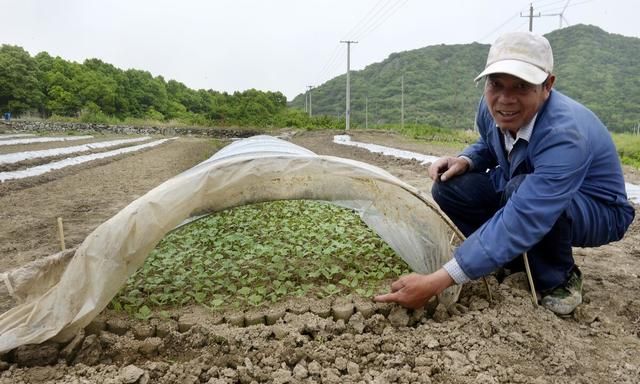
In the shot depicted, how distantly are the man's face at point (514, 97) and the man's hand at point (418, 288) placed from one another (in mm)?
803

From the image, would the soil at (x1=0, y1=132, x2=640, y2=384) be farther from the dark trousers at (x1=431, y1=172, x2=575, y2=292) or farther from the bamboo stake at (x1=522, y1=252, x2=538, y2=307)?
the dark trousers at (x1=431, y1=172, x2=575, y2=292)

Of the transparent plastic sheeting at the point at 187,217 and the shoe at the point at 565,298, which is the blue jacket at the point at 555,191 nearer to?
the shoe at the point at 565,298

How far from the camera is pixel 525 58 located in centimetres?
198

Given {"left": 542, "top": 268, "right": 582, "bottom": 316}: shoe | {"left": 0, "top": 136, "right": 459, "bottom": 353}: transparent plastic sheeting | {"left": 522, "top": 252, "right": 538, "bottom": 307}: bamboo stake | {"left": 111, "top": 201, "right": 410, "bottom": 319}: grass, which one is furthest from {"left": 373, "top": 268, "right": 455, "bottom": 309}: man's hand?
{"left": 542, "top": 268, "right": 582, "bottom": 316}: shoe

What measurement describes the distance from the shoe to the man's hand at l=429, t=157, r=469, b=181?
0.87 m

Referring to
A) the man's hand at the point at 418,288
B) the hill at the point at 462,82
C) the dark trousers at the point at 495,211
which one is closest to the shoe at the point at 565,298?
the dark trousers at the point at 495,211

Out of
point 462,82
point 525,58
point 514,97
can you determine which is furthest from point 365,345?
point 462,82

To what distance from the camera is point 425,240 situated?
2566 millimetres

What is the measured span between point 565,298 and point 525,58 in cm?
134

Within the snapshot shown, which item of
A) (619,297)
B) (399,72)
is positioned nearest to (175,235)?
(619,297)

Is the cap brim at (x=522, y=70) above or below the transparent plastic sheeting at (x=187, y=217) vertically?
above

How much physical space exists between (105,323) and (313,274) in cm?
123

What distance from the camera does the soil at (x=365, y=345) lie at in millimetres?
1917

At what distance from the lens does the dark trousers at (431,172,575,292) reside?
2.39 m
